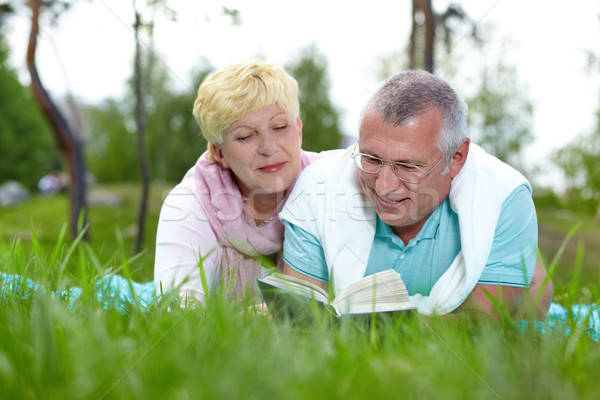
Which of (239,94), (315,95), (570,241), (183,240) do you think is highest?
(239,94)

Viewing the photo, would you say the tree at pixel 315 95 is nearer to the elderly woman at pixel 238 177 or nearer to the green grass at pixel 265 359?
the elderly woman at pixel 238 177

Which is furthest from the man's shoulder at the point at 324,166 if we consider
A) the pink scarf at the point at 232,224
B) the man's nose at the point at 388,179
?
the man's nose at the point at 388,179

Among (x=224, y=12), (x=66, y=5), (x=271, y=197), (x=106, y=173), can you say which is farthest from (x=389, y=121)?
(x=106, y=173)

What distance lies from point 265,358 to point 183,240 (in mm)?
1616

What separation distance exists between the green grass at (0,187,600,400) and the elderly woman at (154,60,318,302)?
1.17m

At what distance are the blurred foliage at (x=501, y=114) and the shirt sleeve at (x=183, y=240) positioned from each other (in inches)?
953

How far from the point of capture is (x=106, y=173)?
40.4m

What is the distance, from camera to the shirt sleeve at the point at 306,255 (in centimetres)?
290

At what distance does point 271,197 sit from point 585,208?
26.9m

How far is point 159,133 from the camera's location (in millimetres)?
24797

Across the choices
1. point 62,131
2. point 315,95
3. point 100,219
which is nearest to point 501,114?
point 315,95

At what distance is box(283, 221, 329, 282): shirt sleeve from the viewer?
2904 mm

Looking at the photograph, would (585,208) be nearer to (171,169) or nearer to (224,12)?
(171,169)

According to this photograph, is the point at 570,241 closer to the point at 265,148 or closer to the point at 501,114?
the point at 265,148
